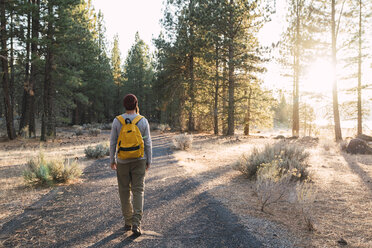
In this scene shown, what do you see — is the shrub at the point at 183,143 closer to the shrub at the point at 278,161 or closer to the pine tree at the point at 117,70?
the shrub at the point at 278,161

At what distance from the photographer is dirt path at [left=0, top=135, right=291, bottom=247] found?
3.05 meters

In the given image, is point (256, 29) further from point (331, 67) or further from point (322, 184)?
point (322, 184)

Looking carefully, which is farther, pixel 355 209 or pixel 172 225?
pixel 355 209

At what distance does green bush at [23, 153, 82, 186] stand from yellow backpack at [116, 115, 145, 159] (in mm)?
3672

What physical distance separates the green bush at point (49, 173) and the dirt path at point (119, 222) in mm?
544

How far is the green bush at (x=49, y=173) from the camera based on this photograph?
5.77 m

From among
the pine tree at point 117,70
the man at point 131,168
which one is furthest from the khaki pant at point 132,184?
the pine tree at point 117,70

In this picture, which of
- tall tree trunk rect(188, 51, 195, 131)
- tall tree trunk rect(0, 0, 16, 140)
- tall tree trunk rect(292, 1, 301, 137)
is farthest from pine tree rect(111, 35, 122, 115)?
tall tree trunk rect(292, 1, 301, 137)

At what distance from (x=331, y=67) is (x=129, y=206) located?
16423 millimetres

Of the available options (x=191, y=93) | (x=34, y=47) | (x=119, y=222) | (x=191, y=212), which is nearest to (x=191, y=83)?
(x=191, y=93)

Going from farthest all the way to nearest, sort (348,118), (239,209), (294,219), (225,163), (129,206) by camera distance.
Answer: (348,118) → (225,163) → (239,209) → (294,219) → (129,206)

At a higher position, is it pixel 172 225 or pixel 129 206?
pixel 129 206

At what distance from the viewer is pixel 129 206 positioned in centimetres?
346

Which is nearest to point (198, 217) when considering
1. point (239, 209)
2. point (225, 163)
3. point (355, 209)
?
point (239, 209)
